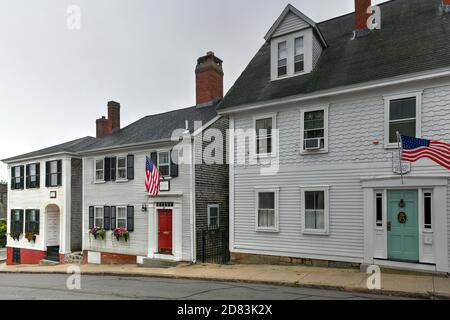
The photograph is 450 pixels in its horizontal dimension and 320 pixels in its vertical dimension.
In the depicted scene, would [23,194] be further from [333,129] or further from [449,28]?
[449,28]

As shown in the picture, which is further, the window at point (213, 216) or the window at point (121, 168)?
the window at point (121, 168)

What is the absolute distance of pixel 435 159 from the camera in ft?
30.1

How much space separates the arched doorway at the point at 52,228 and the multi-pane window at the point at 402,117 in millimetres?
19796

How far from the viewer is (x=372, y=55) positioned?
11.8 m

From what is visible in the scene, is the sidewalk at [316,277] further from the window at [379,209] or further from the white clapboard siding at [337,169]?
the window at [379,209]

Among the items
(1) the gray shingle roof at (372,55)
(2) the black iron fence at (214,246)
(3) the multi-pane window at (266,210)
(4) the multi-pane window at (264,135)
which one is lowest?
(2) the black iron fence at (214,246)

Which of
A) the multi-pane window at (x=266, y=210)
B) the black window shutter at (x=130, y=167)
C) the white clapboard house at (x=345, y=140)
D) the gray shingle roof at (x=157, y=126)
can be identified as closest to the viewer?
the white clapboard house at (x=345, y=140)

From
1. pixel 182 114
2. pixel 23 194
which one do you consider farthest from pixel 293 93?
pixel 23 194

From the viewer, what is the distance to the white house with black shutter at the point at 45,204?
2067 centimetres

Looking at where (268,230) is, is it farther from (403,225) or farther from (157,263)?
(157,263)

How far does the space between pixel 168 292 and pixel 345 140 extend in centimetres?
712

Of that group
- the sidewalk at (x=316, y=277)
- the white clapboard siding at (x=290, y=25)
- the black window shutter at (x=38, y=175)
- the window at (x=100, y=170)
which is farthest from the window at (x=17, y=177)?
the white clapboard siding at (x=290, y=25)

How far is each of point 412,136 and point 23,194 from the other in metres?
23.3

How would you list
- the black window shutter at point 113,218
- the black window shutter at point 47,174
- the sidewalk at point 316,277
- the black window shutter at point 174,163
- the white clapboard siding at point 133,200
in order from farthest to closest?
the black window shutter at point 47,174, the black window shutter at point 113,218, the black window shutter at point 174,163, the white clapboard siding at point 133,200, the sidewalk at point 316,277
